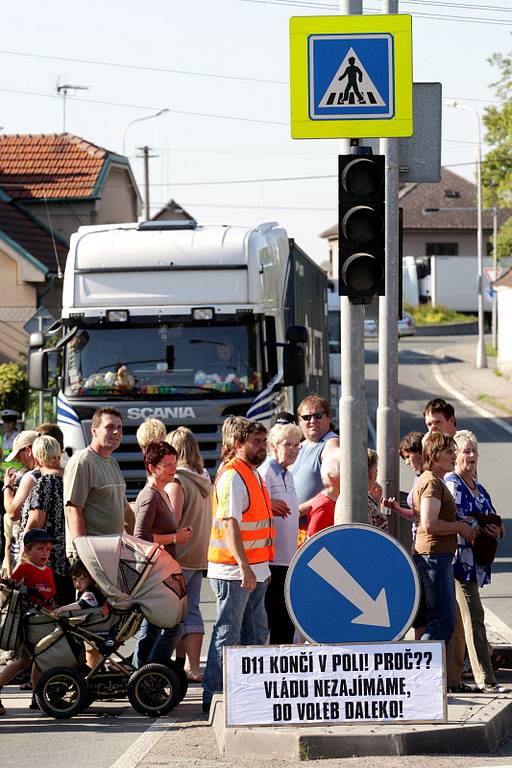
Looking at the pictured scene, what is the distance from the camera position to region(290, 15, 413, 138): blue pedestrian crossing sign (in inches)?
342

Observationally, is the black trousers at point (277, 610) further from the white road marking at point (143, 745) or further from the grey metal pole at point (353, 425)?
the white road marking at point (143, 745)

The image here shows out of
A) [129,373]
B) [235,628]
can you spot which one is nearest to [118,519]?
[235,628]

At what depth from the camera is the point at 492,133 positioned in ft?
159

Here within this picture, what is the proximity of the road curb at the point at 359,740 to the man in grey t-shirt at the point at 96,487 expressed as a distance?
222 centimetres

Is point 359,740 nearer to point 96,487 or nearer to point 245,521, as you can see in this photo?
point 245,521

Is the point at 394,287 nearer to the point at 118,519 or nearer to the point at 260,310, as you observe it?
the point at 118,519

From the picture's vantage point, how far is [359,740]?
7379 millimetres

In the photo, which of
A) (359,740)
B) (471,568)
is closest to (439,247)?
(471,568)

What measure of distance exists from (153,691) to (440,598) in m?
1.82

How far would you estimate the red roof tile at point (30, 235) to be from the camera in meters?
38.7

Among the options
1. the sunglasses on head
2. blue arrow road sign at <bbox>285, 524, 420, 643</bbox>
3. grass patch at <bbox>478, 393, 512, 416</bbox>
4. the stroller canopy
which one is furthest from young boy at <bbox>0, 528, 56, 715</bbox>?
grass patch at <bbox>478, 393, 512, 416</bbox>

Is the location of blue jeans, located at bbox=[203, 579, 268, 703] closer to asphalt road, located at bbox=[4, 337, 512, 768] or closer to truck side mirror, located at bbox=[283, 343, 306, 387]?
asphalt road, located at bbox=[4, 337, 512, 768]

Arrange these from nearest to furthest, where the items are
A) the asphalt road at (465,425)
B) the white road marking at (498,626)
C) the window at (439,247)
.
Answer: the white road marking at (498,626) < the asphalt road at (465,425) < the window at (439,247)

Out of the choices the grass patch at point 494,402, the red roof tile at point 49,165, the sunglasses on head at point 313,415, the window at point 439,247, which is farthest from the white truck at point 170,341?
the window at point 439,247
